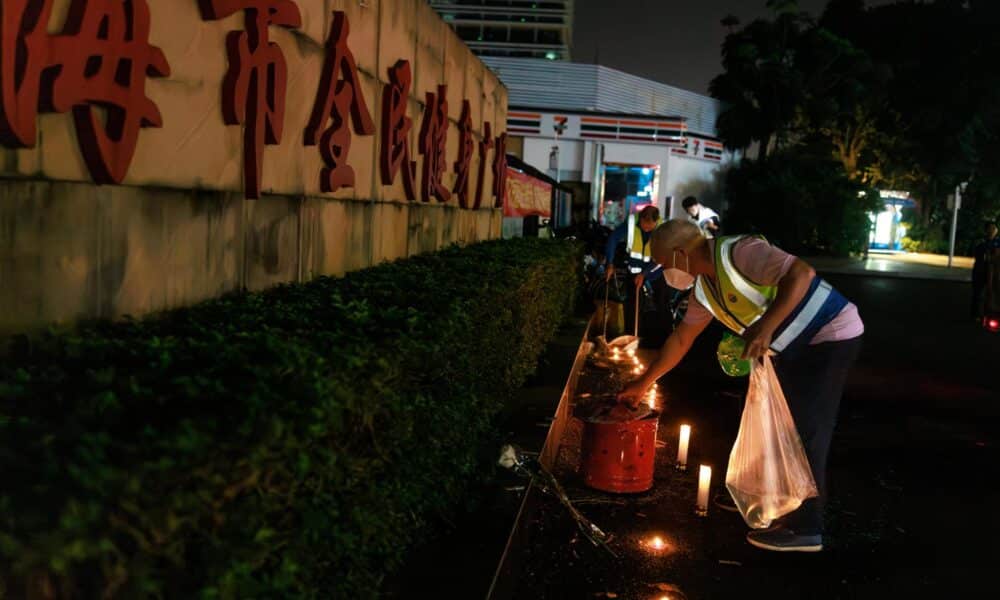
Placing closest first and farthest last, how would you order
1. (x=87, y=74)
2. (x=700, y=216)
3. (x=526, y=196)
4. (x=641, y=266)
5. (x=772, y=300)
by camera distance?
(x=87, y=74) < (x=772, y=300) < (x=641, y=266) < (x=700, y=216) < (x=526, y=196)

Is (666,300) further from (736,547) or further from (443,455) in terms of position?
(443,455)

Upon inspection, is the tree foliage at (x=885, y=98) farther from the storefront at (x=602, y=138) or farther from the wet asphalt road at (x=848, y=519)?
the wet asphalt road at (x=848, y=519)

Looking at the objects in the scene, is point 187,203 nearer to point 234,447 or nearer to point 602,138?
point 234,447

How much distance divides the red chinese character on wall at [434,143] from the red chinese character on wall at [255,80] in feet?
11.8

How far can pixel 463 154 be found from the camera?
33.2ft

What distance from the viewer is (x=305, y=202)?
5289mm

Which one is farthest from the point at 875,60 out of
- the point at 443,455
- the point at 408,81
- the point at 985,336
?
the point at 443,455

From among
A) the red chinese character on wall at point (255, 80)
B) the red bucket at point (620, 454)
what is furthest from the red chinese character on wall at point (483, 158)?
the red chinese character on wall at point (255, 80)

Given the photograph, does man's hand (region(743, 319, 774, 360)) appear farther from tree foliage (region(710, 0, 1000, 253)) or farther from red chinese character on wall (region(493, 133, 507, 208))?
tree foliage (region(710, 0, 1000, 253))

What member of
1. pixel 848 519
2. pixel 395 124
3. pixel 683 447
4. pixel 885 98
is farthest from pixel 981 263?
pixel 885 98

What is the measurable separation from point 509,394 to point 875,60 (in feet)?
163

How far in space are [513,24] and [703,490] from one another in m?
91.6

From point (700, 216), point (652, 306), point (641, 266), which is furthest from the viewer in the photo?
point (700, 216)

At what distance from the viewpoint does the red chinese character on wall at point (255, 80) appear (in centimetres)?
406
